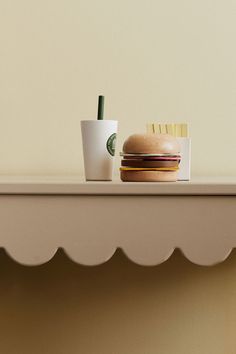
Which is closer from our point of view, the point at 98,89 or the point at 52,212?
the point at 52,212

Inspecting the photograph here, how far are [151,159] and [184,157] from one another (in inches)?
5.2

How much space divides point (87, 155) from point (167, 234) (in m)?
0.24

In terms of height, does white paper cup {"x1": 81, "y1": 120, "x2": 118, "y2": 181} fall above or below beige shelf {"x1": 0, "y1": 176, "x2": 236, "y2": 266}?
above

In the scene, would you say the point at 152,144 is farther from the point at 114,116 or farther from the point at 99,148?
the point at 114,116

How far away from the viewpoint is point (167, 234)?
104cm

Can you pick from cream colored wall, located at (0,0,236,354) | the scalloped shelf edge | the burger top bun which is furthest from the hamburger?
cream colored wall, located at (0,0,236,354)

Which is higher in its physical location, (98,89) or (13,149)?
(98,89)

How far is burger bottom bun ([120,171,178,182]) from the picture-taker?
Result: 1130mm

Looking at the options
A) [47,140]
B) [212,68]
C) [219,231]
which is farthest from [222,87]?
[219,231]

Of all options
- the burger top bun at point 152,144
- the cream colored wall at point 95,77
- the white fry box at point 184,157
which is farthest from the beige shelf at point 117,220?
the cream colored wall at point 95,77

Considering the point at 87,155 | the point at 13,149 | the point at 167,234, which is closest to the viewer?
the point at 167,234

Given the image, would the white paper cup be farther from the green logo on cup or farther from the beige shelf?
the beige shelf

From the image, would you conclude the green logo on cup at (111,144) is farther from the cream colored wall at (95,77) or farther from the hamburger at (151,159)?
the cream colored wall at (95,77)

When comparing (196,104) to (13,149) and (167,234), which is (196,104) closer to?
(13,149)
